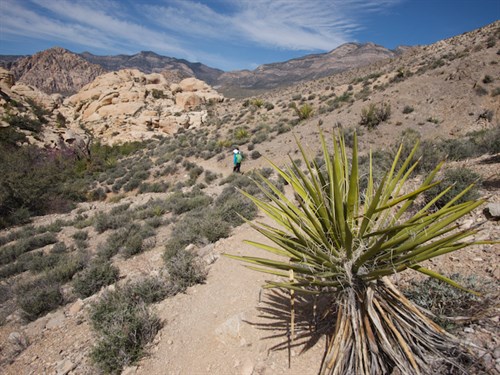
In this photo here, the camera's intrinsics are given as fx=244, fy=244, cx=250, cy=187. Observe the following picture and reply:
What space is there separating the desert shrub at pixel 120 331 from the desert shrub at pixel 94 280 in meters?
1.57

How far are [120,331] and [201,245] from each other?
2645mm

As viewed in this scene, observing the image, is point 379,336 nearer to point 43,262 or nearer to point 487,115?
point 43,262

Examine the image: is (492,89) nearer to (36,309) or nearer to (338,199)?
(338,199)

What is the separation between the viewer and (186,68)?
524ft

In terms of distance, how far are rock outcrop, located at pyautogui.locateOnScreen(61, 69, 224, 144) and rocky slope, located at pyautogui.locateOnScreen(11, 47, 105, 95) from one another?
272ft

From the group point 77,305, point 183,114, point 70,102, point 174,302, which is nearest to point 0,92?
point 70,102

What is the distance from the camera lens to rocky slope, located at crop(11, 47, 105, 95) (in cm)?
9991

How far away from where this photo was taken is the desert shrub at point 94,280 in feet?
15.8

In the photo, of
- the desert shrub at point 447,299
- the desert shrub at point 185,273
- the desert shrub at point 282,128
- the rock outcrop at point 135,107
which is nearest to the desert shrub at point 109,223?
the desert shrub at point 185,273

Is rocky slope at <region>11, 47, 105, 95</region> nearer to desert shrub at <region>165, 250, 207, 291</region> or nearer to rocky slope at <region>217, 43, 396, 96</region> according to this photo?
rocky slope at <region>217, 43, 396, 96</region>

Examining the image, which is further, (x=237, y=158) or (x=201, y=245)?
(x=237, y=158)

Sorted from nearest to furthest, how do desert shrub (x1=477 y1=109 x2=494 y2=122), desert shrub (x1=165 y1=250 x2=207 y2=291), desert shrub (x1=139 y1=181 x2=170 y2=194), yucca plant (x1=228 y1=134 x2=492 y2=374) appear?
yucca plant (x1=228 y1=134 x2=492 y2=374) → desert shrub (x1=165 y1=250 x2=207 y2=291) → desert shrub (x1=477 y1=109 x2=494 y2=122) → desert shrub (x1=139 y1=181 x2=170 y2=194)

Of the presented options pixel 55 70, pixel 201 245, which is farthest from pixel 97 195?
pixel 55 70

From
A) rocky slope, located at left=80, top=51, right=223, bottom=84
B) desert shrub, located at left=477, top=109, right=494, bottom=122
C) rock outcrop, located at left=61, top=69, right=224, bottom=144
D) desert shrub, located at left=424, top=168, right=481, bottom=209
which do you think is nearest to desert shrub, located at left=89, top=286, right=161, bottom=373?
desert shrub, located at left=424, top=168, right=481, bottom=209
